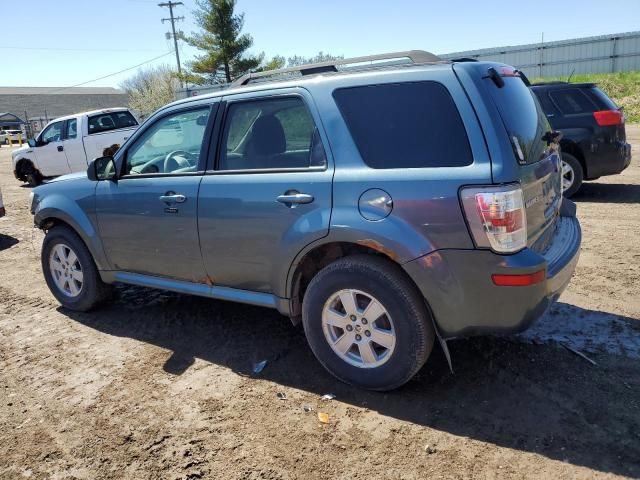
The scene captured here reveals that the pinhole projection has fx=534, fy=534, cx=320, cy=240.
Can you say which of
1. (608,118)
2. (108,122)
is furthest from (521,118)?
(108,122)

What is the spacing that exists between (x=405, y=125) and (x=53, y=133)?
569 inches

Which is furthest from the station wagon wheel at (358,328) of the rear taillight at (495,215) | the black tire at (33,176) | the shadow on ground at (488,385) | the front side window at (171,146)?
the black tire at (33,176)

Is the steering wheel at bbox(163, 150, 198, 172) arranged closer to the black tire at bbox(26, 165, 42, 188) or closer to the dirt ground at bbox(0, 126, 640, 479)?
the dirt ground at bbox(0, 126, 640, 479)

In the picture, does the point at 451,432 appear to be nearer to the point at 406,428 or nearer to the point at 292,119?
the point at 406,428

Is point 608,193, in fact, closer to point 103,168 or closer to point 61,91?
point 103,168

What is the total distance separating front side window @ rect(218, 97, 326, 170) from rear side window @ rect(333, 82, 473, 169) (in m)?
0.31

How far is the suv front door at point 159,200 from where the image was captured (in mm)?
3934

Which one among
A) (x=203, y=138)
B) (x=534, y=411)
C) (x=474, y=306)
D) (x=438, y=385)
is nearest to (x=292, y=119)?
(x=203, y=138)

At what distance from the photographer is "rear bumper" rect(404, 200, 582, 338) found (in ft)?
9.24

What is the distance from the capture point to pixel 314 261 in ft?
11.6

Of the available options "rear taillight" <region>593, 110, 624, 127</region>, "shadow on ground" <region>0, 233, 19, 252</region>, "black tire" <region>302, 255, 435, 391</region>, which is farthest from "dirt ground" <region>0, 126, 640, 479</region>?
"rear taillight" <region>593, 110, 624, 127</region>

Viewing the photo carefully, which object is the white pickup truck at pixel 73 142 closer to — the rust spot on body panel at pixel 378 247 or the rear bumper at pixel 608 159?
the rear bumper at pixel 608 159

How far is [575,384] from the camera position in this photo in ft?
10.7

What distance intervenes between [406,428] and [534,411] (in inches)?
29.1
